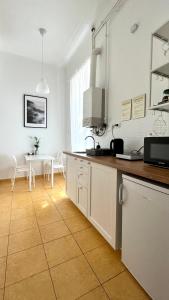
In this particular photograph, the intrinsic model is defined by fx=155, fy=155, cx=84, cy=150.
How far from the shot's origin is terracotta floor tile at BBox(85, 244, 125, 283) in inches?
49.9

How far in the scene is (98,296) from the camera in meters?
1.10

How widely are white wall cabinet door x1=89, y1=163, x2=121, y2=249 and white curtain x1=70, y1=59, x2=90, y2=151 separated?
1.76 meters

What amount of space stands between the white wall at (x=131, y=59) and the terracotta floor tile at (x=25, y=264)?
158cm

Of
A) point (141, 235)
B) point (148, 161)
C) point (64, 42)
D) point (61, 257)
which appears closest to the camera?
point (141, 235)

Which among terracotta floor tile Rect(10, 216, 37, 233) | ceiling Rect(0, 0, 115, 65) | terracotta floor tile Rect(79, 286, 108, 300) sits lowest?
→ terracotta floor tile Rect(79, 286, 108, 300)

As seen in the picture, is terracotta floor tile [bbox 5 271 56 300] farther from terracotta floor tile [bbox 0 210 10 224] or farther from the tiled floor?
terracotta floor tile [bbox 0 210 10 224]

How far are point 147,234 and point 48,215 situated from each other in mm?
1604

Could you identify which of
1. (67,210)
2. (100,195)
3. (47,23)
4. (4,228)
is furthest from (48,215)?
(47,23)

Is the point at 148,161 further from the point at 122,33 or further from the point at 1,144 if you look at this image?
the point at 1,144

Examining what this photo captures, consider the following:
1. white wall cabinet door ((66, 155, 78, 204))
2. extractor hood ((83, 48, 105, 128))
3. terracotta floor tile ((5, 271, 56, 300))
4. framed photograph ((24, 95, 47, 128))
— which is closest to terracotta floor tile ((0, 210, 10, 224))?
white wall cabinet door ((66, 155, 78, 204))

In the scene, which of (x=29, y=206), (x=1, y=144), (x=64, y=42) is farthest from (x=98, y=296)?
(x=64, y=42)

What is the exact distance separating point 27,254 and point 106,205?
0.89 m

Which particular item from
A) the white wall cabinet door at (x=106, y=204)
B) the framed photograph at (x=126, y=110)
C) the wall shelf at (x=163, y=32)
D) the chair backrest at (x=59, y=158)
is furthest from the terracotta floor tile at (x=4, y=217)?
the wall shelf at (x=163, y=32)

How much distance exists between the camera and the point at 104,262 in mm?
1391
